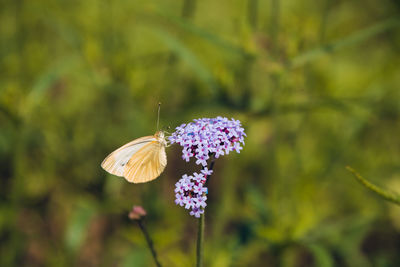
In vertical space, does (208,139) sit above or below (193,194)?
above

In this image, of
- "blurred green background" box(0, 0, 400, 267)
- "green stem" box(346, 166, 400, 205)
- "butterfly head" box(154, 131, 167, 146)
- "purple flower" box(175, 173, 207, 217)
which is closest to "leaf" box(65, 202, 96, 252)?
"blurred green background" box(0, 0, 400, 267)

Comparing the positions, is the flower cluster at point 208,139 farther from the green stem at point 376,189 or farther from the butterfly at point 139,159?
the green stem at point 376,189

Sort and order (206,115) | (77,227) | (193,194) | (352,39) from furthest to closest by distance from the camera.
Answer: (206,115)
(77,227)
(352,39)
(193,194)

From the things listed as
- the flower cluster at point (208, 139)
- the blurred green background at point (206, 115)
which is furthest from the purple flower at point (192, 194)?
the blurred green background at point (206, 115)

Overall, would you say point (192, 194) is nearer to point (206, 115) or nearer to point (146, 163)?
point (146, 163)

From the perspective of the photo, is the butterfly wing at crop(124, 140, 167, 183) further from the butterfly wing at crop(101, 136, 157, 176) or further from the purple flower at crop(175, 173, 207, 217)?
the purple flower at crop(175, 173, 207, 217)

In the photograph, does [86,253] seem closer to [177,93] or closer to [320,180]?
[177,93]

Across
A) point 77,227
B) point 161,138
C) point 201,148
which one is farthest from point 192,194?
point 77,227

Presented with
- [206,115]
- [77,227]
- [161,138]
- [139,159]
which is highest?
[161,138]
